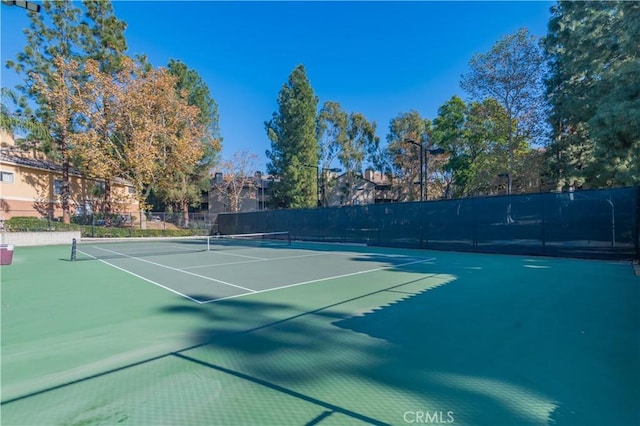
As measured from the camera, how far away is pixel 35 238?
20.6 m

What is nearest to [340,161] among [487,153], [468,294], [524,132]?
[487,153]

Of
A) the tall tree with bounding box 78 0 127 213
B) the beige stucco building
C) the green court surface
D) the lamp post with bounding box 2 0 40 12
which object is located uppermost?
the tall tree with bounding box 78 0 127 213

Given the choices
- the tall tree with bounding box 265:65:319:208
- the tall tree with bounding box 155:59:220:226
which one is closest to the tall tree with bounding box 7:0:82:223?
the tall tree with bounding box 155:59:220:226

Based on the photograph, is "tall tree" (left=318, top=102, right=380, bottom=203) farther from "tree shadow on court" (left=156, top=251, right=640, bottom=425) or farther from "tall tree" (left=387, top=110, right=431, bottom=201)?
"tree shadow on court" (left=156, top=251, right=640, bottom=425)

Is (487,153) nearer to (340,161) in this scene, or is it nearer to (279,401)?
(340,161)

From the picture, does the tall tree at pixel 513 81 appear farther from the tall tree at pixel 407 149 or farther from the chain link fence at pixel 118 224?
the chain link fence at pixel 118 224

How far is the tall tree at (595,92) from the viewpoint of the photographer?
36.8 ft

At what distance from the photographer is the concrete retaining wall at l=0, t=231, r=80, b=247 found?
1962 cm

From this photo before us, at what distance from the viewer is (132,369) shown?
11.3 feet

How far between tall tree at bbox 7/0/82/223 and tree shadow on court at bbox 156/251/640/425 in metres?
27.1

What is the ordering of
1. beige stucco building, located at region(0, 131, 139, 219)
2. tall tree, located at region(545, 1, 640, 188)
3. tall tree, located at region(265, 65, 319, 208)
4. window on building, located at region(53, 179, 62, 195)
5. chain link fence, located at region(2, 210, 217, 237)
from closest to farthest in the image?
1. tall tree, located at region(545, 1, 640, 188)
2. chain link fence, located at region(2, 210, 217, 237)
3. beige stucco building, located at region(0, 131, 139, 219)
4. window on building, located at region(53, 179, 62, 195)
5. tall tree, located at region(265, 65, 319, 208)

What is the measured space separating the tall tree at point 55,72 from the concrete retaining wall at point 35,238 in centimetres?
620

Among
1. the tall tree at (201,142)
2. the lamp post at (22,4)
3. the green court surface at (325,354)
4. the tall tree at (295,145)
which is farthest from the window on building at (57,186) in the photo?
the lamp post at (22,4)

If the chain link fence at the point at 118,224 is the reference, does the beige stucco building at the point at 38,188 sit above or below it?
above
